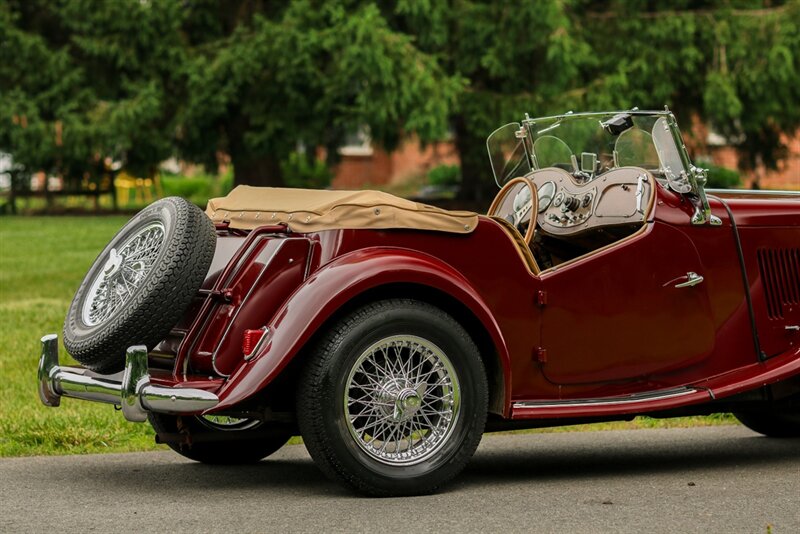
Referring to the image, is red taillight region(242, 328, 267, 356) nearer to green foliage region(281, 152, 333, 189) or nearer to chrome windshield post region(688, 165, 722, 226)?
chrome windshield post region(688, 165, 722, 226)

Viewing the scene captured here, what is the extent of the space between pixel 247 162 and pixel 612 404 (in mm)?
16141

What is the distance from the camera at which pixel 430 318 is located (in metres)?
5.62

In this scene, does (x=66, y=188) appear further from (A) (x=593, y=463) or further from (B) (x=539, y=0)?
(A) (x=593, y=463)

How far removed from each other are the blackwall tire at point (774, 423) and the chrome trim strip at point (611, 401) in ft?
4.53

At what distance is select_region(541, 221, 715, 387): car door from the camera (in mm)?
6039

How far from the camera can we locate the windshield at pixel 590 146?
21.9ft

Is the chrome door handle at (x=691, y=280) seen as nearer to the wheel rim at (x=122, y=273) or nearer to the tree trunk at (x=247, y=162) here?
the wheel rim at (x=122, y=273)

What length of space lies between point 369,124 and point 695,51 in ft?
17.8

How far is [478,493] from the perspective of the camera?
572cm

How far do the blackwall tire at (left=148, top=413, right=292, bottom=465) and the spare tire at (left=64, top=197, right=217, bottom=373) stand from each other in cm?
51

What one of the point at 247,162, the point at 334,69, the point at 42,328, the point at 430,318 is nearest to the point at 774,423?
the point at 430,318

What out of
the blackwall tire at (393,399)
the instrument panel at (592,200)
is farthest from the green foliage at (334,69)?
the blackwall tire at (393,399)

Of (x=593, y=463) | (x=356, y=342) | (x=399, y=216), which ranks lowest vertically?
(x=593, y=463)

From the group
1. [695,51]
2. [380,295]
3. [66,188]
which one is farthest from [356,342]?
[66,188]
